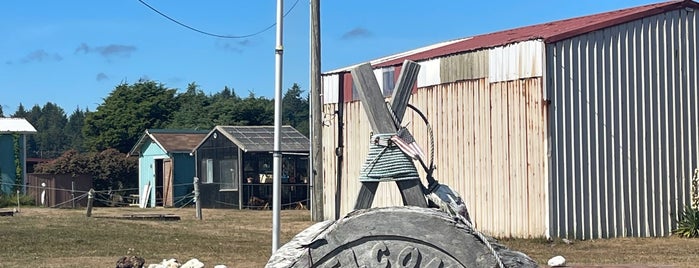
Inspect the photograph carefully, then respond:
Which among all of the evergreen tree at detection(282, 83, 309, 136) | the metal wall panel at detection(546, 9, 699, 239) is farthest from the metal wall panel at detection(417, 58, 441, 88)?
the evergreen tree at detection(282, 83, 309, 136)

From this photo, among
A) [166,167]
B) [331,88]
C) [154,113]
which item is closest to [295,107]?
[154,113]

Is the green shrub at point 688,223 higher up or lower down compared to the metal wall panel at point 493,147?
lower down

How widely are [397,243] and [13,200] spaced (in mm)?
36925

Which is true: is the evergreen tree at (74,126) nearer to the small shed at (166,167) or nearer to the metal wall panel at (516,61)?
the small shed at (166,167)

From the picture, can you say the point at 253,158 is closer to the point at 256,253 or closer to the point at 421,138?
the point at 421,138

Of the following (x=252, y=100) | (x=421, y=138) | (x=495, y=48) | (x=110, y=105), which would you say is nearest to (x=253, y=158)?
(x=421, y=138)

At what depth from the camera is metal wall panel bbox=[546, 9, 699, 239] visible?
20047 millimetres

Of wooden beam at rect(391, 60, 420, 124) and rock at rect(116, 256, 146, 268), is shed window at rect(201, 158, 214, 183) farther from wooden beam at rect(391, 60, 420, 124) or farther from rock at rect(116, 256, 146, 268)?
wooden beam at rect(391, 60, 420, 124)

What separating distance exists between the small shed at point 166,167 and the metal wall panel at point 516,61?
26.1m

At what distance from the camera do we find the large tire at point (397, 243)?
7445 mm

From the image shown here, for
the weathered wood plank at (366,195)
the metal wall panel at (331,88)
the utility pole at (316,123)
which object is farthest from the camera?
the metal wall panel at (331,88)

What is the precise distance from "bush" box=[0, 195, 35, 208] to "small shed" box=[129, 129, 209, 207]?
5.62 metres

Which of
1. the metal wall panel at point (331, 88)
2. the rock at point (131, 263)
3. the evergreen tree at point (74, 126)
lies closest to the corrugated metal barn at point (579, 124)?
the metal wall panel at point (331, 88)

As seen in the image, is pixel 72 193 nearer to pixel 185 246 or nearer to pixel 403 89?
pixel 185 246
